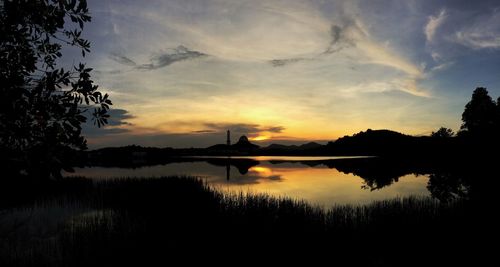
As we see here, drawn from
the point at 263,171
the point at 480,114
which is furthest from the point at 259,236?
the point at 480,114

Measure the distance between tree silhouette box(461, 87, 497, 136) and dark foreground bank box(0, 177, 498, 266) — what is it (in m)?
61.0

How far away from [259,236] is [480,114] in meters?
74.1

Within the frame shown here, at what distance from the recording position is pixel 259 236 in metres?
13.6

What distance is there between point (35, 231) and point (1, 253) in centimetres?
422

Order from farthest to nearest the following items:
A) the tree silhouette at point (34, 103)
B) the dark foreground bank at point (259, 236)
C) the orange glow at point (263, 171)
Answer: the orange glow at point (263, 171)
the dark foreground bank at point (259, 236)
the tree silhouette at point (34, 103)

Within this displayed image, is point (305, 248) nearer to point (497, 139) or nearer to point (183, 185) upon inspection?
point (183, 185)

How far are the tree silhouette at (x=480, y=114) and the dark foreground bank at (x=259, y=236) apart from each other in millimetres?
61049

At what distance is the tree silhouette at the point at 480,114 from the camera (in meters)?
69.2

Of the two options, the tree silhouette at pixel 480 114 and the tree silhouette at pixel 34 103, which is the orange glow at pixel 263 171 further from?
the tree silhouette at pixel 34 103

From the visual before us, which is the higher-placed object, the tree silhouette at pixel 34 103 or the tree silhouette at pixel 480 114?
the tree silhouette at pixel 480 114

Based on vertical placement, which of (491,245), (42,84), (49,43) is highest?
(49,43)

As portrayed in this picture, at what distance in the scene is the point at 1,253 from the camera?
12.1 meters

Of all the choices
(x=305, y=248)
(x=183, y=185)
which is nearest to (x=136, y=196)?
(x=183, y=185)

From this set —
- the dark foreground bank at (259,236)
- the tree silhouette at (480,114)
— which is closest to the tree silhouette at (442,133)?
the tree silhouette at (480,114)
